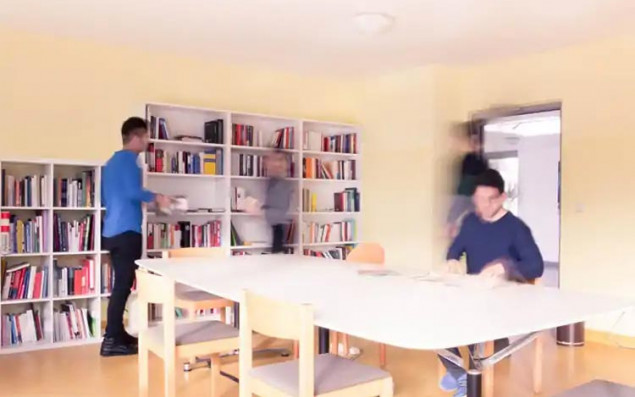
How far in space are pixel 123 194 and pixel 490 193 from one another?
2510 mm

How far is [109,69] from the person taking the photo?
4.77 m

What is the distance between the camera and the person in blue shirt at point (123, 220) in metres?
4.05

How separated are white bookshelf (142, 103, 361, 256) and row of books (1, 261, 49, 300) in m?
0.79

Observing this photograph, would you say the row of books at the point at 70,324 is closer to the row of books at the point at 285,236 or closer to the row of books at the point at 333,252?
the row of books at the point at 285,236

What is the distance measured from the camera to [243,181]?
5414 millimetres

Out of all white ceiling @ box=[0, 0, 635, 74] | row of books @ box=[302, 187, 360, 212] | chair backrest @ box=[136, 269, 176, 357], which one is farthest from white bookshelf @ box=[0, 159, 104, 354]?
row of books @ box=[302, 187, 360, 212]

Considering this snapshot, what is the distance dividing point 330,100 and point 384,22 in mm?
2109

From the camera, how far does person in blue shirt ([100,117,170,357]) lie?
13.3 ft

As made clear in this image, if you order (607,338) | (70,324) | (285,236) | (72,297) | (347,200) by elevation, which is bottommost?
(607,338)

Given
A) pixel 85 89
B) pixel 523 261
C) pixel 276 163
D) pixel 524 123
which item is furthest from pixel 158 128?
pixel 524 123

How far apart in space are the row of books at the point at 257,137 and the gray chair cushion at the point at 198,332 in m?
2.64

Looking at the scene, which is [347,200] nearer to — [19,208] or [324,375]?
[19,208]

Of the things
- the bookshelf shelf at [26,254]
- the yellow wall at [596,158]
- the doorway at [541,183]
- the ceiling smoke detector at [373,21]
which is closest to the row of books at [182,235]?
the bookshelf shelf at [26,254]

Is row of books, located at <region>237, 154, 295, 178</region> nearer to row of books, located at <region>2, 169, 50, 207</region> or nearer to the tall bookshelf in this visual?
the tall bookshelf
